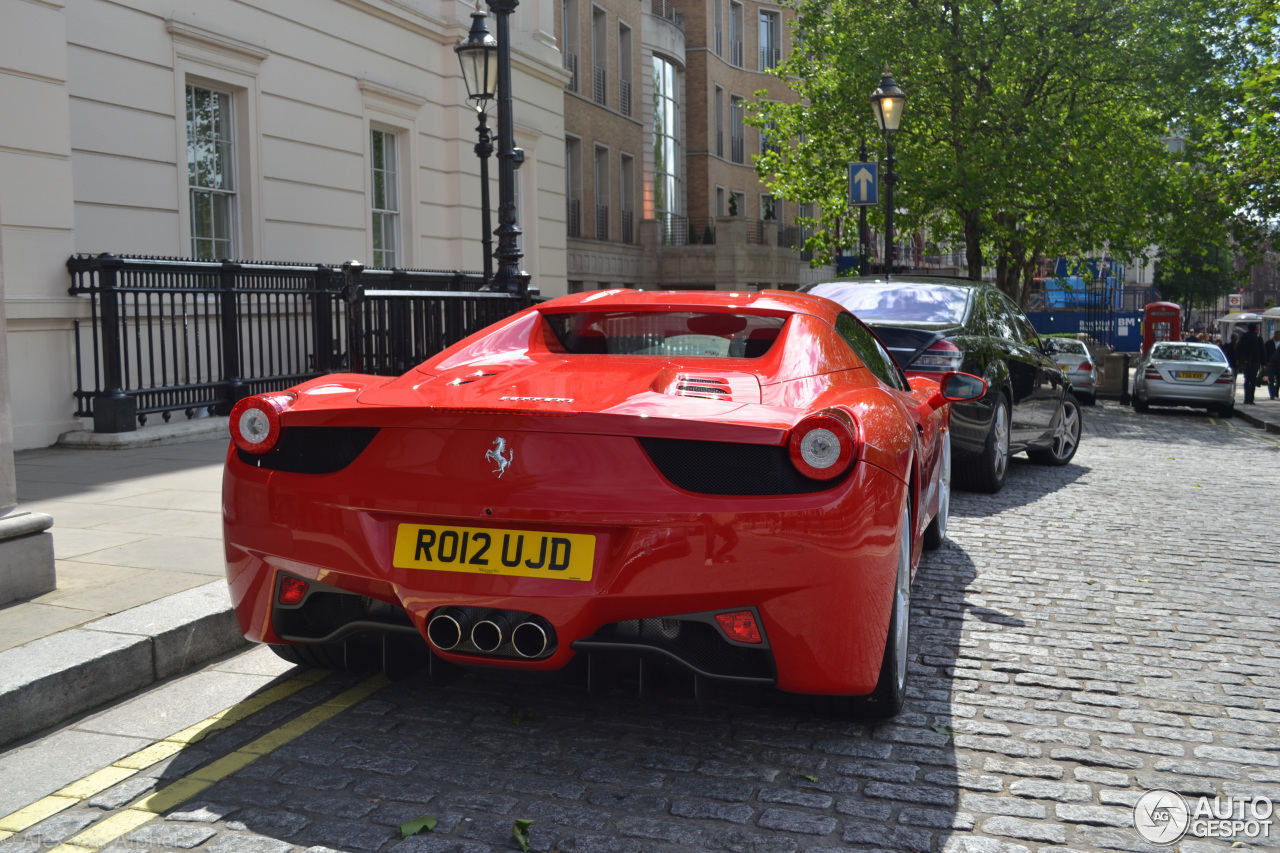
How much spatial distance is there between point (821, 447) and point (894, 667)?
2.95ft

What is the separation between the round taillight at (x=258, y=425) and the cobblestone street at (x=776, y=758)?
0.91 m

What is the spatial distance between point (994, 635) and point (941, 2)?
76.8 feet

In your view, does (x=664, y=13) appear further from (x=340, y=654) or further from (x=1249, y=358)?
(x=340, y=654)

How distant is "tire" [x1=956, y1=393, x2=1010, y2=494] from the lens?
9.09 meters

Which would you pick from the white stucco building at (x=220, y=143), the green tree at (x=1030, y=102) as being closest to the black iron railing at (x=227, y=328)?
the white stucco building at (x=220, y=143)

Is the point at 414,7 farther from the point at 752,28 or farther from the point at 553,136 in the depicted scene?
the point at 752,28

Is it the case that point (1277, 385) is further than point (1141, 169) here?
Yes

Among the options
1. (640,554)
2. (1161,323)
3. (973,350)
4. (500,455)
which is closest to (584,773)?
(640,554)

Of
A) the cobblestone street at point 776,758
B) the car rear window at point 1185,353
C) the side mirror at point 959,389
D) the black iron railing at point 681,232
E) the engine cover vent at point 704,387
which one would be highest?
the black iron railing at point 681,232

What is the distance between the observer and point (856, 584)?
3373 millimetres

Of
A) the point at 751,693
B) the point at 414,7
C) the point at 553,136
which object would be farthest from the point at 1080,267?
the point at 751,693

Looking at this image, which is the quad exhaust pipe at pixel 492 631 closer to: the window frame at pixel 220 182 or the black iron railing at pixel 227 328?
the black iron railing at pixel 227 328

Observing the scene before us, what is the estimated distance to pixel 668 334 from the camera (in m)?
4.51

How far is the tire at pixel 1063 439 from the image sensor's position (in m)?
11.2
